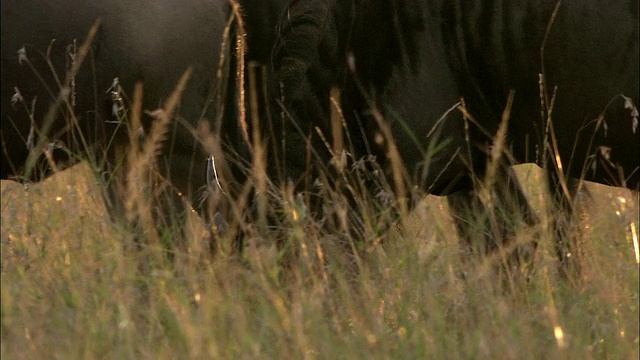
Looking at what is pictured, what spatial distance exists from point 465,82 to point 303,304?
108 cm

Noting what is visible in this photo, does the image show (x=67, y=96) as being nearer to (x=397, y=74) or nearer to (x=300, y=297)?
(x=397, y=74)

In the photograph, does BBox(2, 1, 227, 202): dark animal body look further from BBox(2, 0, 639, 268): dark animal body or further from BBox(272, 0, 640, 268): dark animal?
BBox(272, 0, 640, 268): dark animal

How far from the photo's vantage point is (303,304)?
2.59 m

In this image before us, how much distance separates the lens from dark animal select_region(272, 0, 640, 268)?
3.16m

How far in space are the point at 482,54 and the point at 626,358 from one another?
122 cm

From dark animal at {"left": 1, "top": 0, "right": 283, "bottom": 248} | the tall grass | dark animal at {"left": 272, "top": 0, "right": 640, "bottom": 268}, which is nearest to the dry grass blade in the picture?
dark animal at {"left": 1, "top": 0, "right": 283, "bottom": 248}

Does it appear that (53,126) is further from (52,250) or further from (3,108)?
(52,250)

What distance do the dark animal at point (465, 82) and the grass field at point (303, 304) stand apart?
27 centimetres

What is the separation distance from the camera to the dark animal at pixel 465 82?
316cm

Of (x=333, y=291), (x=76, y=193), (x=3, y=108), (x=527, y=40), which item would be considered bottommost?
(x=76, y=193)

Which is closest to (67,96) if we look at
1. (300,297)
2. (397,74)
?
(397,74)

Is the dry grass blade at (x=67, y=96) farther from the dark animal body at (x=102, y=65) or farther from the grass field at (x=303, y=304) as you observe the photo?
the grass field at (x=303, y=304)

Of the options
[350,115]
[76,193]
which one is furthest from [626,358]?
[76,193]

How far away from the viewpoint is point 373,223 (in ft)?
10.9
